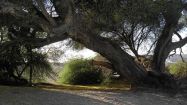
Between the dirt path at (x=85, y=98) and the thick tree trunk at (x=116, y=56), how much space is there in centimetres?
111

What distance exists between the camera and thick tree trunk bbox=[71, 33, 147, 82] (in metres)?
14.7

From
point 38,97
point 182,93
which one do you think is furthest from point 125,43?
point 38,97

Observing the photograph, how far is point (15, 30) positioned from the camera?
1424cm

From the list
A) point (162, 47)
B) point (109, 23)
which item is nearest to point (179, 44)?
point (162, 47)

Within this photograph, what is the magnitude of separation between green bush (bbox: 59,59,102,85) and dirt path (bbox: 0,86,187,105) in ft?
12.9

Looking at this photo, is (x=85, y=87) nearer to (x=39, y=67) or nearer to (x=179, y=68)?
(x=39, y=67)

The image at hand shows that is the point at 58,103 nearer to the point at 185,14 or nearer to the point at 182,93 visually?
the point at 182,93

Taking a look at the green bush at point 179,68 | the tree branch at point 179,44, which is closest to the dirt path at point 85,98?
the tree branch at point 179,44

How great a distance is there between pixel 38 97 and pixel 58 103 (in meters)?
0.95

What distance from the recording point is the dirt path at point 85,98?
11789mm

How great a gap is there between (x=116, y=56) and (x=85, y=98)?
9.77 feet

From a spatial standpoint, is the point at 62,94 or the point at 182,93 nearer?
the point at 62,94

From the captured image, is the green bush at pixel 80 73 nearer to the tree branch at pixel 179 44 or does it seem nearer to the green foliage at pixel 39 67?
the green foliage at pixel 39 67

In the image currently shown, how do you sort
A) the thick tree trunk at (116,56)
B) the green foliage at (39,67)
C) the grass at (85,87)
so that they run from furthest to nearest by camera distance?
1. the green foliage at (39,67)
2. the grass at (85,87)
3. the thick tree trunk at (116,56)
